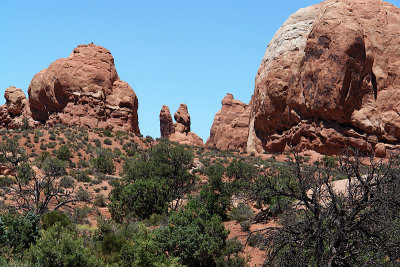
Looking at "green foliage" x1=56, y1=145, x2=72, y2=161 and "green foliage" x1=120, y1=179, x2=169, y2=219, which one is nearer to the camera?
"green foliage" x1=120, y1=179, x2=169, y2=219

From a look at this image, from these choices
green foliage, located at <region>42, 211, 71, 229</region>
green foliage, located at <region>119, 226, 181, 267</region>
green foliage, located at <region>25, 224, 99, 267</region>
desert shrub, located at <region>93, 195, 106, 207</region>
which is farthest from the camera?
desert shrub, located at <region>93, 195, 106, 207</region>

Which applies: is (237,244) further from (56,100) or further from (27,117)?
(27,117)

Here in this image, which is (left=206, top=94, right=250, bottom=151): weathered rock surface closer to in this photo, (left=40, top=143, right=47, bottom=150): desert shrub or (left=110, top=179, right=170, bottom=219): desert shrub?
(left=40, top=143, right=47, bottom=150): desert shrub

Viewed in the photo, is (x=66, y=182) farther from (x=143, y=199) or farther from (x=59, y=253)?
(x=59, y=253)

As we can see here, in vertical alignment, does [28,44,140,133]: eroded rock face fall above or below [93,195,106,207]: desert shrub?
above

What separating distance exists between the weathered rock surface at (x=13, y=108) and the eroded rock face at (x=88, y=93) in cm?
775

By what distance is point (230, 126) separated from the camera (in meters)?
61.5

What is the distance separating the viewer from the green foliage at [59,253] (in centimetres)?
952

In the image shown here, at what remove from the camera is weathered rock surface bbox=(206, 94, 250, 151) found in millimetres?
58531

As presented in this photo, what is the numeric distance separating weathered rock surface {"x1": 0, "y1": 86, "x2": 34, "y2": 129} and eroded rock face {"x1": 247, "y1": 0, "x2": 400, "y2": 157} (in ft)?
106

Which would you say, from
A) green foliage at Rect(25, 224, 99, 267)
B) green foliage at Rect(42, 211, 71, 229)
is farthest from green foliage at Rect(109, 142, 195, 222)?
green foliage at Rect(25, 224, 99, 267)

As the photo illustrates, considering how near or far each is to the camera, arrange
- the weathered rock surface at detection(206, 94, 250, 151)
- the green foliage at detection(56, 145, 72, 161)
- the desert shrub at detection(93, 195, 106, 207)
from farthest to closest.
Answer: the weathered rock surface at detection(206, 94, 250, 151) → the green foliage at detection(56, 145, 72, 161) → the desert shrub at detection(93, 195, 106, 207)

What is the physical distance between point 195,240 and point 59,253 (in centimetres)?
446

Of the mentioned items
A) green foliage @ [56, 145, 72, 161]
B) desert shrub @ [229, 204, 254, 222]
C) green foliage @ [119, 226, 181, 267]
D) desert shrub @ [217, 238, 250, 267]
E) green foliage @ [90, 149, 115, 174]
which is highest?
green foliage @ [56, 145, 72, 161]
